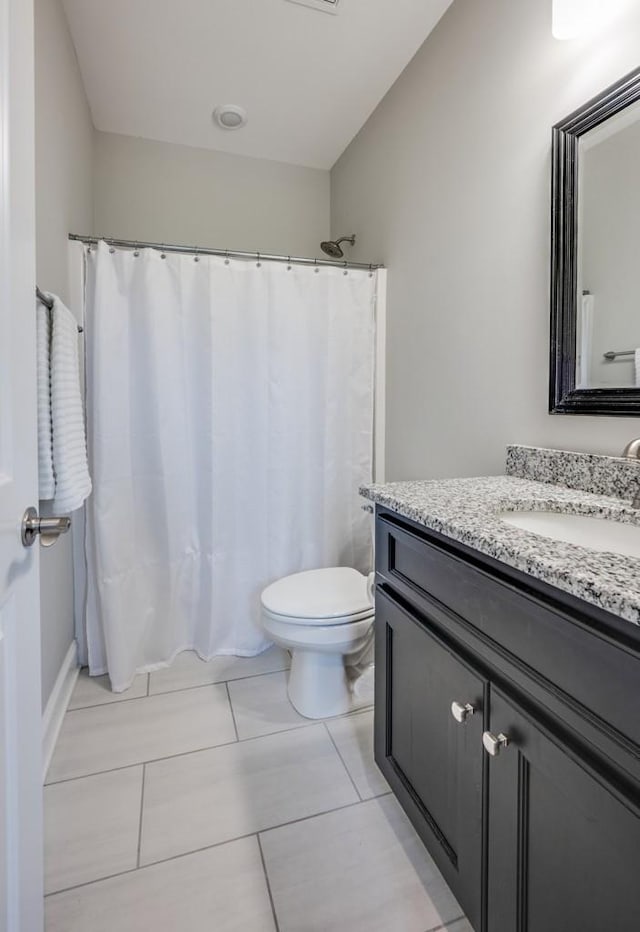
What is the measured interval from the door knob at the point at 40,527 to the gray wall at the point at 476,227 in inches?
47.4

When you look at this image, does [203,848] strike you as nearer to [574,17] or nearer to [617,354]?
[617,354]

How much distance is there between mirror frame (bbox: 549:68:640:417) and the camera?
114 centimetres

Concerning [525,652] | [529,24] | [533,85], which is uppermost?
Answer: [529,24]

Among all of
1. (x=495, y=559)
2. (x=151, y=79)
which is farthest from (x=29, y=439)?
(x=151, y=79)

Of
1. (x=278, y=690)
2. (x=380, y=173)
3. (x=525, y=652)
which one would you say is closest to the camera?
(x=525, y=652)

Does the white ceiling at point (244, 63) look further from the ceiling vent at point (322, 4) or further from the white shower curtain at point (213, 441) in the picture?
the white shower curtain at point (213, 441)

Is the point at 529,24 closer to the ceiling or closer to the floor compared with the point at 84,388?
closer to the ceiling

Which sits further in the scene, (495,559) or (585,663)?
(495,559)

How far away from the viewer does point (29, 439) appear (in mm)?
764

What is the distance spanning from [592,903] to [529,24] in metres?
1.96

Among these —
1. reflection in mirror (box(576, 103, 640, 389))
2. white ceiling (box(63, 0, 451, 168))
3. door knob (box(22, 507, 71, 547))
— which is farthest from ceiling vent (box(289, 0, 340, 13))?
door knob (box(22, 507, 71, 547))

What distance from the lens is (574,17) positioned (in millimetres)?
1128

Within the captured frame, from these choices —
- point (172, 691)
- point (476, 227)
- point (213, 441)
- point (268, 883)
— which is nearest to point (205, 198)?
point (213, 441)

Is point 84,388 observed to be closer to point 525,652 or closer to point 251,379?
point 251,379
